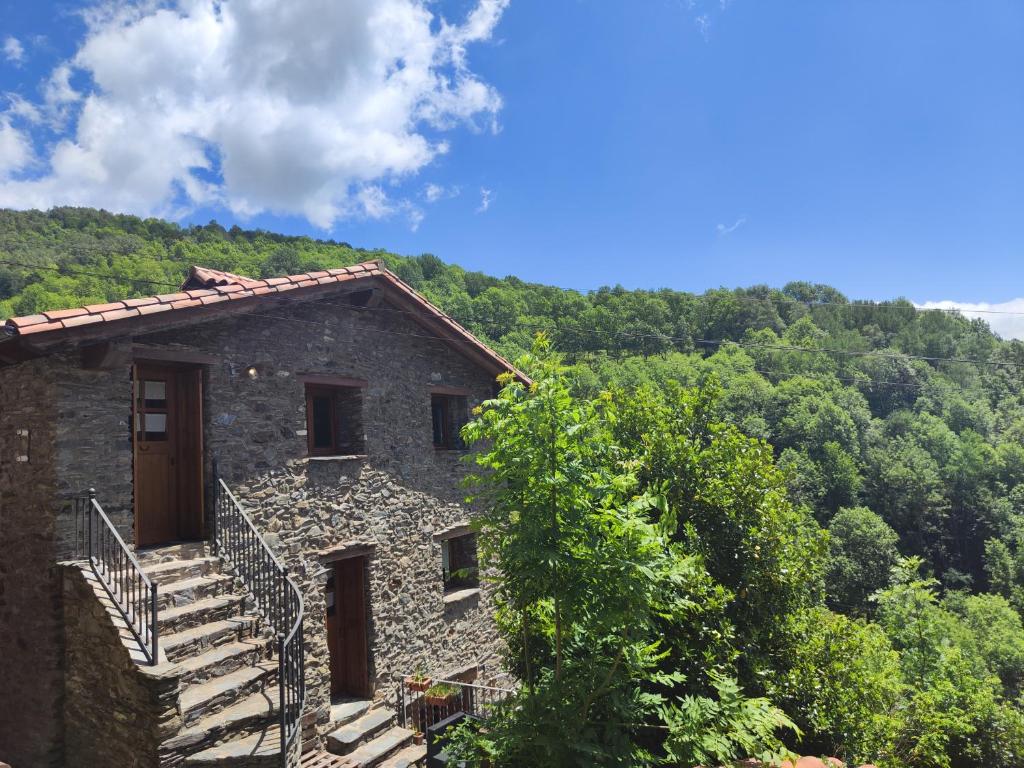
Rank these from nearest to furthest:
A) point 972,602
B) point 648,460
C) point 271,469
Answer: point 648,460 → point 271,469 → point 972,602

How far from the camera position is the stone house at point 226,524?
574cm

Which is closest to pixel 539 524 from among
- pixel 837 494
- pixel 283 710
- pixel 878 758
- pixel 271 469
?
pixel 283 710

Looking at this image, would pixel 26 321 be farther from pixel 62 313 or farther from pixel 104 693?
pixel 104 693

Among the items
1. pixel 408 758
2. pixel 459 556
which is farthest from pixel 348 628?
pixel 459 556

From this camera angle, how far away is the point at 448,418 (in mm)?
11344

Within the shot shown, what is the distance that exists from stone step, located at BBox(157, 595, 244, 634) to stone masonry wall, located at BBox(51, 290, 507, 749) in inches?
41.0

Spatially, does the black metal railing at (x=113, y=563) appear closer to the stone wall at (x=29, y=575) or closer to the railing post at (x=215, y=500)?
the stone wall at (x=29, y=575)

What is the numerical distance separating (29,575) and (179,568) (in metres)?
1.39

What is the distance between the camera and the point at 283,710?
5.62 metres

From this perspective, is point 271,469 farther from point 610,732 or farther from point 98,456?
point 610,732

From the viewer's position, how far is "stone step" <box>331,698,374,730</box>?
8.07 m

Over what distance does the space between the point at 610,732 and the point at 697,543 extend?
2253 mm

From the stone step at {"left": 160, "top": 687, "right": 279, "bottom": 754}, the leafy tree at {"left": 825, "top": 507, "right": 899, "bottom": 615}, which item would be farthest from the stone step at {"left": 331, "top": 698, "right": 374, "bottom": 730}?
the leafy tree at {"left": 825, "top": 507, "right": 899, "bottom": 615}

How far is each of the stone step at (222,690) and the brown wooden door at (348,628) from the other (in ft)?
8.74
